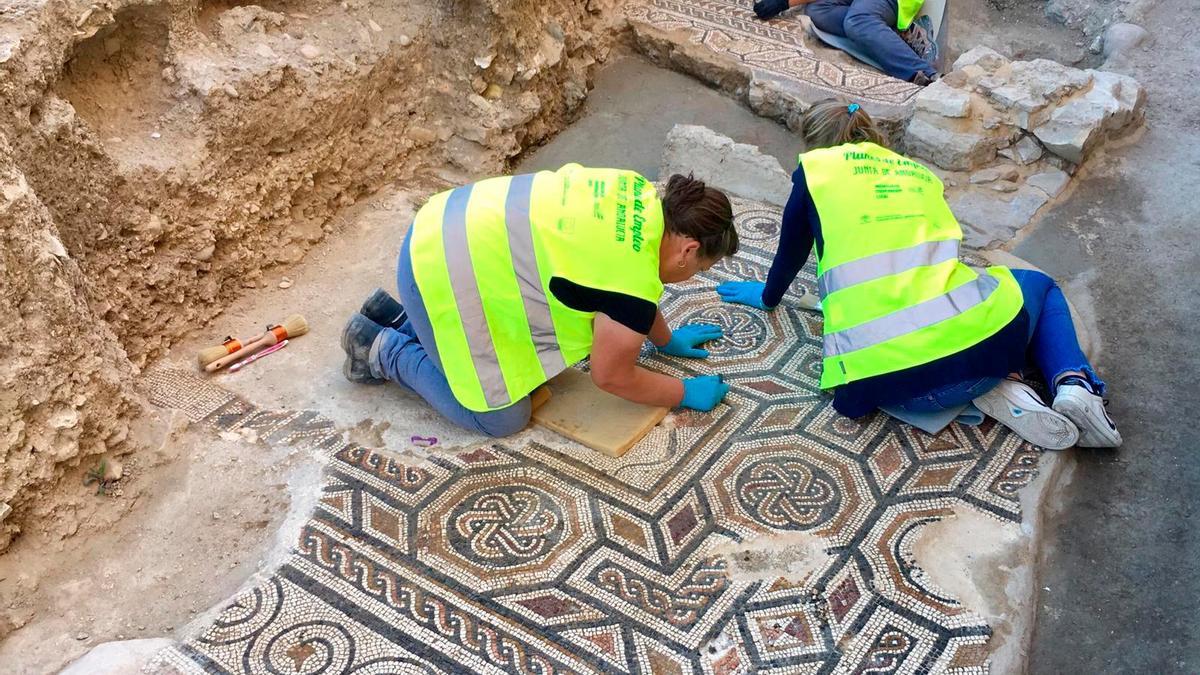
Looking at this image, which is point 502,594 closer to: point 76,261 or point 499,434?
point 499,434

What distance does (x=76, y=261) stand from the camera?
2453mm

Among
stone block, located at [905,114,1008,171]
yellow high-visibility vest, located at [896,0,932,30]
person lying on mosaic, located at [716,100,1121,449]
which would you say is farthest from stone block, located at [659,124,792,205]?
yellow high-visibility vest, located at [896,0,932,30]

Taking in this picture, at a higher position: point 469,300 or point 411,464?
point 469,300

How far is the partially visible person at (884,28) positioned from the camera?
15.3 ft

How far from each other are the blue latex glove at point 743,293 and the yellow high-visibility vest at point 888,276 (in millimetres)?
452

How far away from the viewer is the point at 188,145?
2.85 metres

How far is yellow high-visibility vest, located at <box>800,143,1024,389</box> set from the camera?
7.68 feet

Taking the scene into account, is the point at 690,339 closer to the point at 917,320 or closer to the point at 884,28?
the point at 917,320

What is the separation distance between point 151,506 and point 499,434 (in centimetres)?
84

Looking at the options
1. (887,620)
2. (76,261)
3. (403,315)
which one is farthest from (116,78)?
(887,620)

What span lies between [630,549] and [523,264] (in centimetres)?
70

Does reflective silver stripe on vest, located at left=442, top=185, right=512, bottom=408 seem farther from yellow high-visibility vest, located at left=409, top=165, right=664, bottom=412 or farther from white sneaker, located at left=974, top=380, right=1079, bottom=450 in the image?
white sneaker, located at left=974, top=380, right=1079, bottom=450

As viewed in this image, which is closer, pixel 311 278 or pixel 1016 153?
pixel 311 278

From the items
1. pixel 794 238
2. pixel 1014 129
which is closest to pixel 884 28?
pixel 1014 129
